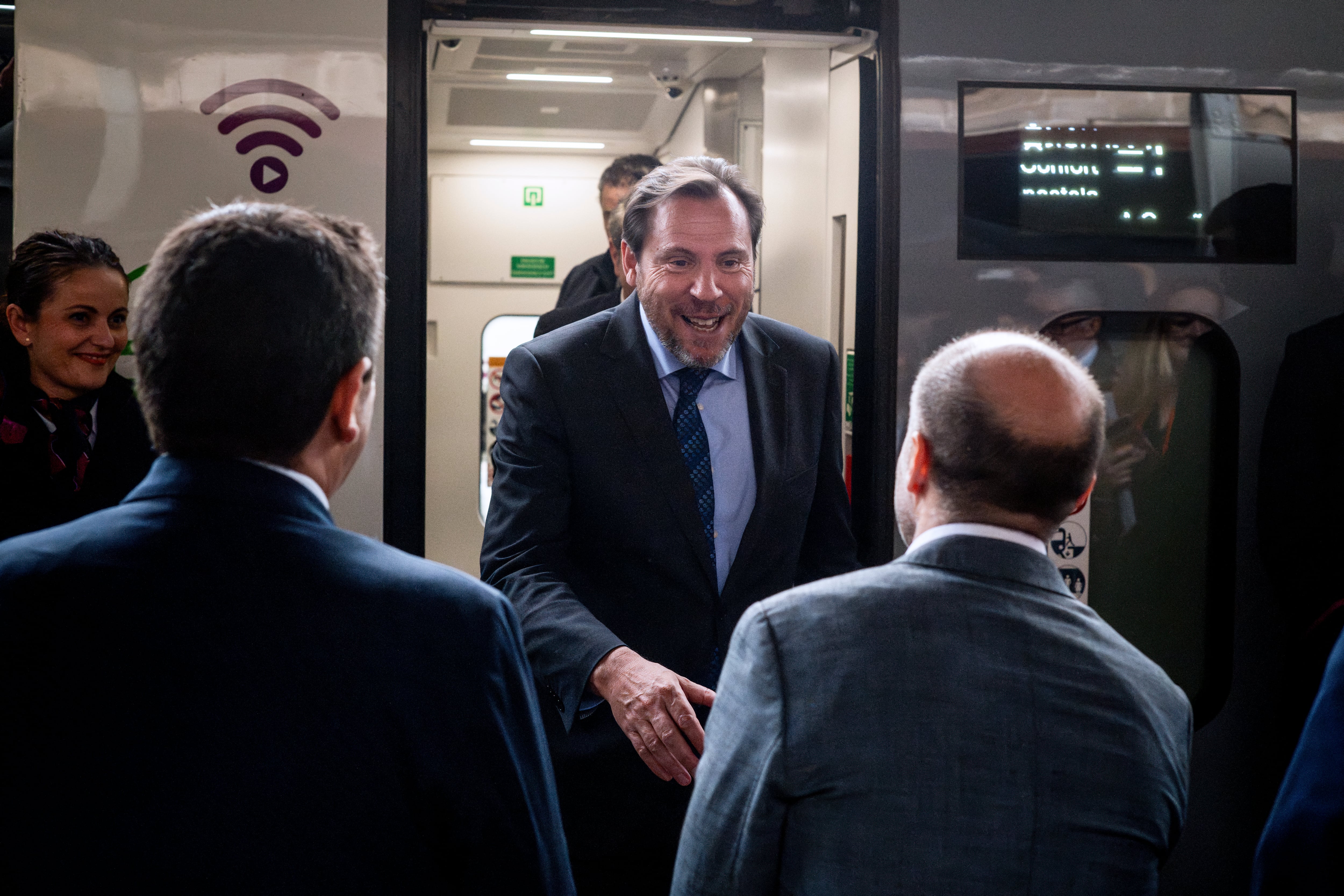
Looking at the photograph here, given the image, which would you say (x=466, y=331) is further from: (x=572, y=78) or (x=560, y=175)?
(x=572, y=78)

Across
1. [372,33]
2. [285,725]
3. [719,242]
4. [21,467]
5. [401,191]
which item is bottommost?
[285,725]

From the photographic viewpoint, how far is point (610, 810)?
7.49ft

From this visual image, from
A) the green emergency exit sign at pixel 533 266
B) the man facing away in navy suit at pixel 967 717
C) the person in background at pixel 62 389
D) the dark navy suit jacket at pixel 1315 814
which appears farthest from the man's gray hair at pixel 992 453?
the green emergency exit sign at pixel 533 266

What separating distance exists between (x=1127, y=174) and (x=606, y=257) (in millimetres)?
1983

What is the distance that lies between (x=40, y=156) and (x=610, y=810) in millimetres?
1860

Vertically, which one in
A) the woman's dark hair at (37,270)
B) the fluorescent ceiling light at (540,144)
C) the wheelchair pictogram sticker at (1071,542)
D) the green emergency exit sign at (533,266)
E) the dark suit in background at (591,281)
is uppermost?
the fluorescent ceiling light at (540,144)

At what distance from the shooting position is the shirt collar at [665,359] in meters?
2.37

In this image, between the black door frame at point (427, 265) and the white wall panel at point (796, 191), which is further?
the white wall panel at point (796, 191)

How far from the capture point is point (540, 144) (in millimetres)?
6617

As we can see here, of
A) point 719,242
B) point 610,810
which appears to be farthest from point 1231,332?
point 610,810

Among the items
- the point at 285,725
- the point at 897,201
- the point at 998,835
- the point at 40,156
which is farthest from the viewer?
the point at 897,201

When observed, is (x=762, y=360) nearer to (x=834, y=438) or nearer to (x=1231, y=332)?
(x=834, y=438)

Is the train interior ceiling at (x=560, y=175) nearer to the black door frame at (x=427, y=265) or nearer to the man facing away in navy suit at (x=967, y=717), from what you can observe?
the black door frame at (x=427, y=265)

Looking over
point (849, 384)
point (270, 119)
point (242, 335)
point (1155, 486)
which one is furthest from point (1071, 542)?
point (242, 335)
